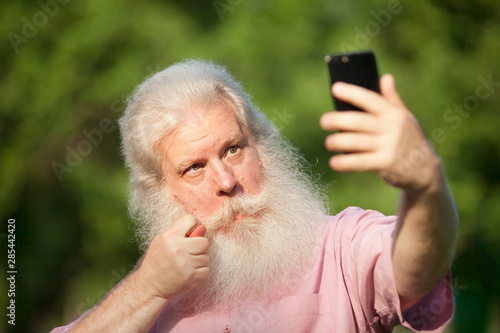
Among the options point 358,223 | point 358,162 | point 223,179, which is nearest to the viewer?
point 358,162

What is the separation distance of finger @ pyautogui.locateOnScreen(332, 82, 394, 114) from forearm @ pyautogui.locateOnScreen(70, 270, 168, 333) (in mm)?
1406

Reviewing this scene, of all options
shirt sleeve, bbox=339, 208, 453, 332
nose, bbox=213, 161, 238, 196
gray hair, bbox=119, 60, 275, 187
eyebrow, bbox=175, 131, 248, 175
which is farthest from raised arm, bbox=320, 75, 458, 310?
gray hair, bbox=119, 60, 275, 187

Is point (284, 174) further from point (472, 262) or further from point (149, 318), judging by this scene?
point (472, 262)

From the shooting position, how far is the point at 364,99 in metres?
1.57

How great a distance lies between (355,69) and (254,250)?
137 cm

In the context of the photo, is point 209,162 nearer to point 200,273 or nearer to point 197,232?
point 197,232

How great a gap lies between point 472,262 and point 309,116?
2.97 metres

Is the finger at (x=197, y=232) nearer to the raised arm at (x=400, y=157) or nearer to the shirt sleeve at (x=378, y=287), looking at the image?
the shirt sleeve at (x=378, y=287)

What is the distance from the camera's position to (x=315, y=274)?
8.64 ft

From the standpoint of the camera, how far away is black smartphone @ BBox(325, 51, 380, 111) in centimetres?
169

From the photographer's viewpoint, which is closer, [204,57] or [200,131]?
[200,131]

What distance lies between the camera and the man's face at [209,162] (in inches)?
111

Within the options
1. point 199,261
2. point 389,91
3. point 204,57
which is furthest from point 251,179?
point 204,57

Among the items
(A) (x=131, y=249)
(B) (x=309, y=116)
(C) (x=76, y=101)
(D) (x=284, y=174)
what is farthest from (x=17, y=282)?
(D) (x=284, y=174)
